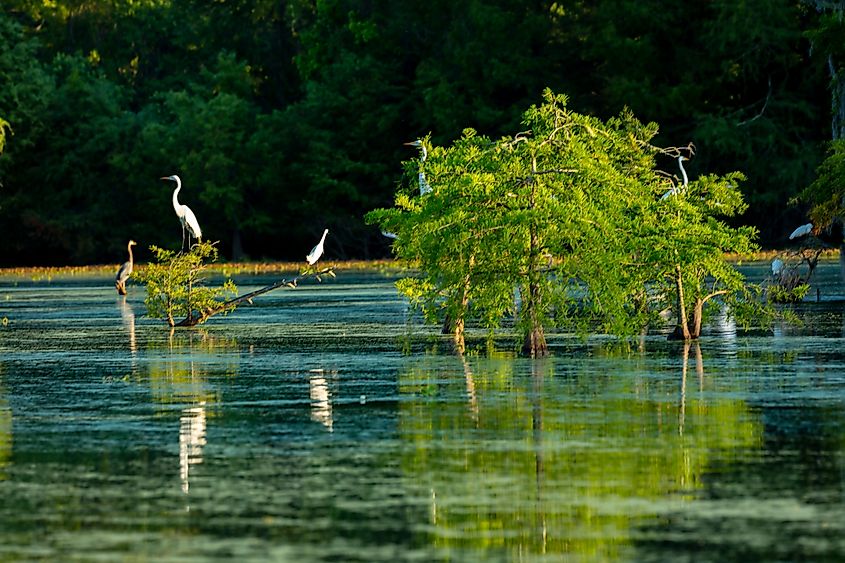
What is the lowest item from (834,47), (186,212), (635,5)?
(186,212)

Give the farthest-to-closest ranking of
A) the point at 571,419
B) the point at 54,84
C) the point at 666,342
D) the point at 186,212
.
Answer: the point at 54,84 → the point at 186,212 → the point at 666,342 → the point at 571,419

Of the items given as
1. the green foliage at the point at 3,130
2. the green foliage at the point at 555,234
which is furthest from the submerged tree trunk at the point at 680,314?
the green foliage at the point at 3,130

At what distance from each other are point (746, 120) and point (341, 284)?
20.7 meters

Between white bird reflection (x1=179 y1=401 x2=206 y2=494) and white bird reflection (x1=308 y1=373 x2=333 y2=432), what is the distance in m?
0.96

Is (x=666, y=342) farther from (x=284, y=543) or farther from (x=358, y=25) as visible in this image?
(x=358, y=25)

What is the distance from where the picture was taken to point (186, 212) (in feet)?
128

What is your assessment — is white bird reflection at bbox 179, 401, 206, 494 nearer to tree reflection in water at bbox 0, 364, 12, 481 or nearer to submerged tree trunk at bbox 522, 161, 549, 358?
tree reflection in water at bbox 0, 364, 12, 481

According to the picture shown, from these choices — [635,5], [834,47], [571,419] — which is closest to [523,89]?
[635,5]

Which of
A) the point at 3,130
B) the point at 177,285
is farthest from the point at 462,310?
the point at 3,130

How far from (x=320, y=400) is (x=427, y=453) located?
378cm

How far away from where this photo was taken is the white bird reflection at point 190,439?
41.0ft

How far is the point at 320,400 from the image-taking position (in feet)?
55.0

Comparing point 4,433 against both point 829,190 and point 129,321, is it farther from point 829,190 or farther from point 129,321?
point 829,190

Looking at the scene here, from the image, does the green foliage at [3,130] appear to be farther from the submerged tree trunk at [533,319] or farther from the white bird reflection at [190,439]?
the white bird reflection at [190,439]
